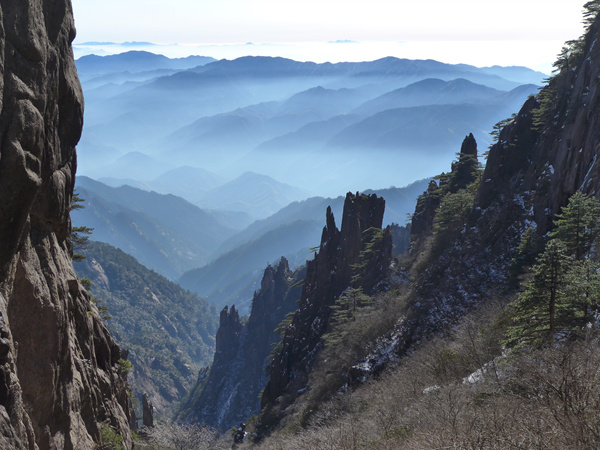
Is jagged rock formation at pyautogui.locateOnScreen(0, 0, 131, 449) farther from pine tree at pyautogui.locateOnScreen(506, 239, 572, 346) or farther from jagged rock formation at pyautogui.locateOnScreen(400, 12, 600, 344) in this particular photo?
jagged rock formation at pyautogui.locateOnScreen(400, 12, 600, 344)

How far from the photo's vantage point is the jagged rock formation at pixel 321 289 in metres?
75.9

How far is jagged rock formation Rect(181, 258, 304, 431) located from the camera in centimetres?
12200

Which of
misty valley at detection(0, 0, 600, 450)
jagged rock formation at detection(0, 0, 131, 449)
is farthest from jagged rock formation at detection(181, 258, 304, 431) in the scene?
jagged rock formation at detection(0, 0, 131, 449)

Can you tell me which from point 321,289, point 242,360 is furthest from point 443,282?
point 242,360

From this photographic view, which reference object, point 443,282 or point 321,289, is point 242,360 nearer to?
point 321,289

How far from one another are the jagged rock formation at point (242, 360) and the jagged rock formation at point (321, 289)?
4212 centimetres

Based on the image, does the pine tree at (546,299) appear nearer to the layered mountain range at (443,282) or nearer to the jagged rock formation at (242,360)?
the layered mountain range at (443,282)

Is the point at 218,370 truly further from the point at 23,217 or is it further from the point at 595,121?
the point at 23,217

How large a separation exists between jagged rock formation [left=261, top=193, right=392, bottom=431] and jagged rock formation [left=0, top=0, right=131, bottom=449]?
5091 cm

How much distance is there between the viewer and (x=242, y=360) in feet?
457

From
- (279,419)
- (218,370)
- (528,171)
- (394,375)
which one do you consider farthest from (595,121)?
(218,370)

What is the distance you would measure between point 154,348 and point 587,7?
590 ft

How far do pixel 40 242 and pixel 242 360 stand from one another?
124m

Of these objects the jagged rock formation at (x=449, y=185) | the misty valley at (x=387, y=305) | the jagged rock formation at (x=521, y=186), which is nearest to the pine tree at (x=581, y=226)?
the misty valley at (x=387, y=305)
